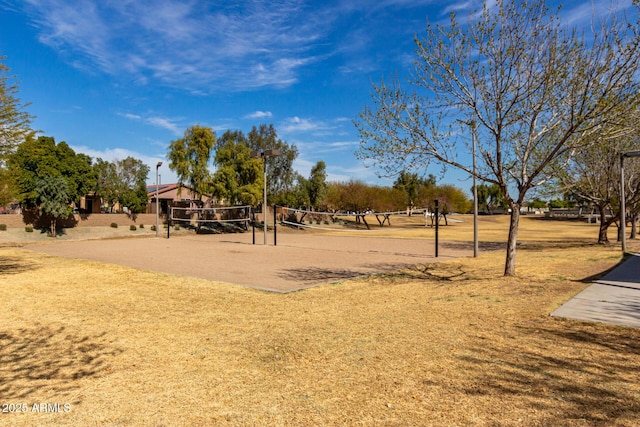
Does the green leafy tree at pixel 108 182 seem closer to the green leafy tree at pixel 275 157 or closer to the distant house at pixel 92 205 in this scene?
the distant house at pixel 92 205

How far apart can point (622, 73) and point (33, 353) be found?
1096 cm

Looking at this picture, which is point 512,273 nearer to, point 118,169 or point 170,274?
point 170,274

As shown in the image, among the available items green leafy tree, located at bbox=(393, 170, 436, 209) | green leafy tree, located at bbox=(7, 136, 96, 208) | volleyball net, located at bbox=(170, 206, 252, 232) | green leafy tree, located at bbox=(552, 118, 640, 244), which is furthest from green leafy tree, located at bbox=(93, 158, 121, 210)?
green leafy tree, located at bbox=(552, 118, 640, 244)

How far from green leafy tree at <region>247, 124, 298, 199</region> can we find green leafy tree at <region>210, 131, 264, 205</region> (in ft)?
→ 31.4

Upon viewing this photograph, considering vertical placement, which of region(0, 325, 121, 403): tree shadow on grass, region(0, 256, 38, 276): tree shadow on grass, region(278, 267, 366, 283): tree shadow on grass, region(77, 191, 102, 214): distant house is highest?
region(77, 191, 102, 214): distant house

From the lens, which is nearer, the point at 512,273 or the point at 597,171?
the point at 512,273

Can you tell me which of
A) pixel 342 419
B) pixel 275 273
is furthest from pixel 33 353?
pixel 275 273

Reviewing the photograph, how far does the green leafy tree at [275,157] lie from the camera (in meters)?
51.8

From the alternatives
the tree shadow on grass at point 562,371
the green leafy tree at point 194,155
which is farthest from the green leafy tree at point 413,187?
the tree shadow on grass at point 562,371

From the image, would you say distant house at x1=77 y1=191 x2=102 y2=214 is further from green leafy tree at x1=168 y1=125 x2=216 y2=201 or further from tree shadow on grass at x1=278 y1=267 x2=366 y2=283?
tree shadow on grass at x1=278 y1=267 x2=366 y2=283

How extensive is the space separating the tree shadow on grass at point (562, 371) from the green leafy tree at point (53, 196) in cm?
3338

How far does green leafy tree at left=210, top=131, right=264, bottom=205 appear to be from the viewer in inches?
1533

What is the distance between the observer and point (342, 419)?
332cm

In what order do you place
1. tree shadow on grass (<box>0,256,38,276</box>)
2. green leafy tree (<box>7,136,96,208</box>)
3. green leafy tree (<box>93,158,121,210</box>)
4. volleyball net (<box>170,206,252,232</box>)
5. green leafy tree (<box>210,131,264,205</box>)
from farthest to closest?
green leafy tree (<box>93,158,121,210</box>)
volleyball net (<box>170,206,252,232</box>)
green leafy tree (<box>210,131,264,205</box>)
green leafy tree (<box>7,136,96,208</box>)
tree shadow on grass (<box>0,256,38,276</box>)
